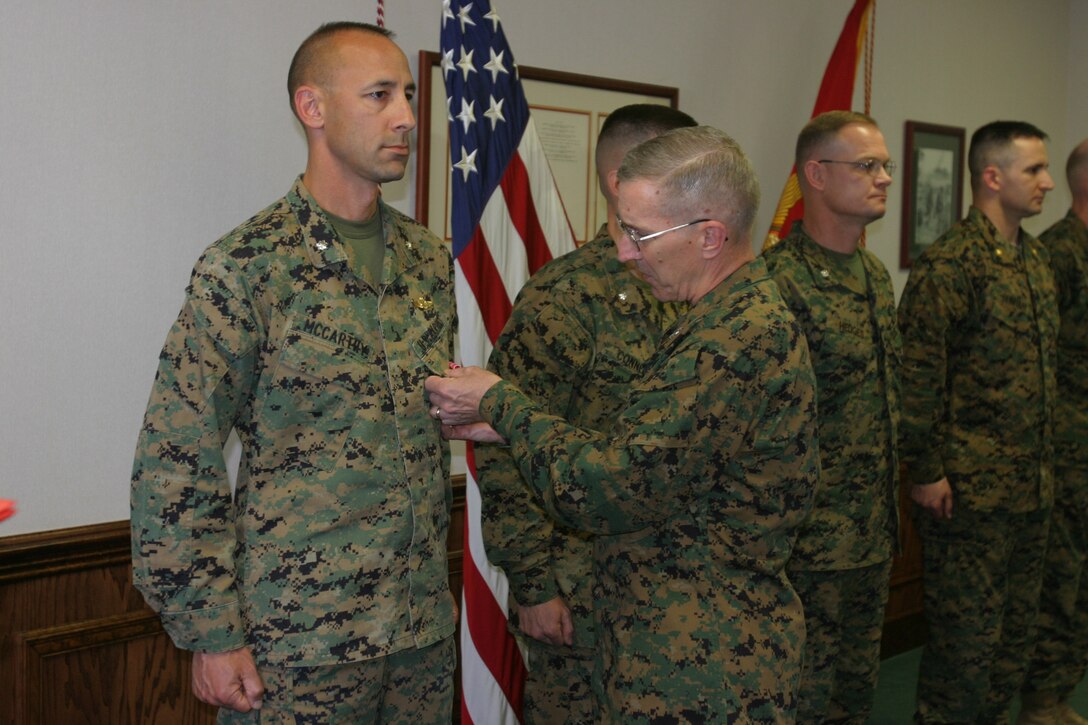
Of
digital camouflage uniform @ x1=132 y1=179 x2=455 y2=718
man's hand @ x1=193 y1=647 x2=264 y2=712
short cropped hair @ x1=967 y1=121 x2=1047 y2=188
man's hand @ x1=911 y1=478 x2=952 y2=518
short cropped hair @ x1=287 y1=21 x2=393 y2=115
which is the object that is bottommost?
man's hand @ x1=911 y1=478 x2=952 y2=518

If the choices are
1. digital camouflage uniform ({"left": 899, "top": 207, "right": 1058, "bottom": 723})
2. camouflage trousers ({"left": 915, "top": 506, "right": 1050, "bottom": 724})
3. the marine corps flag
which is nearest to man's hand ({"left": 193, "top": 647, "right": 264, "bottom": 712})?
digital camouflage uniform ({"left": 899, "top": 207, "right": 1058, "bottom": 723})

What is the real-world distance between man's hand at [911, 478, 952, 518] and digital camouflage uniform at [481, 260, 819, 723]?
1.60 metres

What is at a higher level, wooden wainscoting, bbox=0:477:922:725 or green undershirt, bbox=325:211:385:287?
green undershirt, bbox=325:211:385:287

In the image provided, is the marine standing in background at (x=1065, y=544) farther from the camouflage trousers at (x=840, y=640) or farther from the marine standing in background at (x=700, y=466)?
the marine standing in background at (x=700, y=466)

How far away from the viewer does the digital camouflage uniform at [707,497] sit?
5.62 feet

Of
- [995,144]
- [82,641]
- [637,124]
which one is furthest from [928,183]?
[82,641]

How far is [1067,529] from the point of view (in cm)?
371

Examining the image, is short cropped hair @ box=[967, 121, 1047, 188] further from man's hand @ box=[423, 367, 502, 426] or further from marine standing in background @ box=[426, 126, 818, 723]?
man's hand @ box=[423, 367, 502, 426]

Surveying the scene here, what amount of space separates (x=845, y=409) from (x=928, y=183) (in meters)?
2.26

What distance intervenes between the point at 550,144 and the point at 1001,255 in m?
1.40

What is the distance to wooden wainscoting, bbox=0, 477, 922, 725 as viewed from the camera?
2.29 m

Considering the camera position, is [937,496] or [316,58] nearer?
[316,58]

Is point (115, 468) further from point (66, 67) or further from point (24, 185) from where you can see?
point (66, 67)

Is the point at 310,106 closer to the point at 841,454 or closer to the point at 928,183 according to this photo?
the point at 841,454
